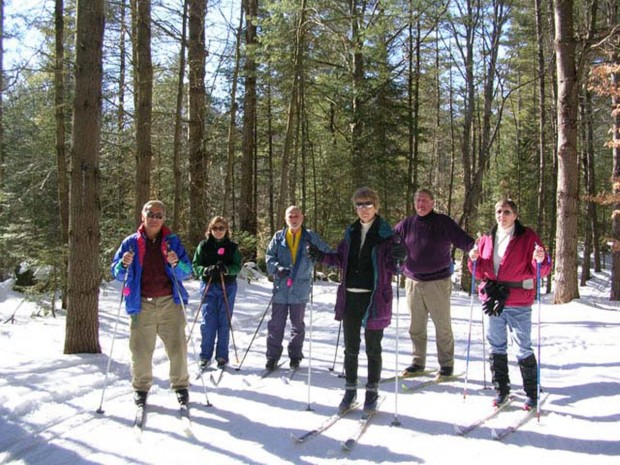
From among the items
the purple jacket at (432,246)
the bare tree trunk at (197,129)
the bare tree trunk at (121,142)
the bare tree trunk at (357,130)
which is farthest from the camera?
the bare tree trunk at (357,130)

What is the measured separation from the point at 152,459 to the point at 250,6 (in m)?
13.5

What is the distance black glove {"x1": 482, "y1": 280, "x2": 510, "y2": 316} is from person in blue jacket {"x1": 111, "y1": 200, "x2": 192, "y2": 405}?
275cm

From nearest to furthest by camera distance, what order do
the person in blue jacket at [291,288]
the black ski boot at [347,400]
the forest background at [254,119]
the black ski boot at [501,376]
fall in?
1. the black ski boot at [347,400]
2. the black ski boot at [501,376]
3. the person in blue jacket at [291,288]
4. the forest background at [254,119]

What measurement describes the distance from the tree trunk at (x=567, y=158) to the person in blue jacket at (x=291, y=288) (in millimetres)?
6574

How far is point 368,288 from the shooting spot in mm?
4215

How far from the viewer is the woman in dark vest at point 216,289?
19.2 feet

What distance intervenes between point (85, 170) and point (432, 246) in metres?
4.30

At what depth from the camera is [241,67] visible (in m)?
15.3

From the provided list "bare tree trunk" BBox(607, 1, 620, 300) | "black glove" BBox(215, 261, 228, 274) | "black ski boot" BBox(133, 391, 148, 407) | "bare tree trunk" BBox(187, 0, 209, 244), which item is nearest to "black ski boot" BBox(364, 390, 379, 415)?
"black ski boot" BBox(133, 391, 148, 407)

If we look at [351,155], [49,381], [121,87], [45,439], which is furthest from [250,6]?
[45,439]

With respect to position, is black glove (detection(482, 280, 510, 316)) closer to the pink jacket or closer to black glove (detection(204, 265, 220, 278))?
the pink jacket

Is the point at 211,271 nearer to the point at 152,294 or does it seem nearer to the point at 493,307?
the point at 152,294

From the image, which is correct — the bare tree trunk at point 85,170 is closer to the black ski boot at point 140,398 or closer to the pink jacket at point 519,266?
the black ski boot at point 140,398

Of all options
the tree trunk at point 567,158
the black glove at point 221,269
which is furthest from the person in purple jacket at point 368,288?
the tree trunk at point 567,158
